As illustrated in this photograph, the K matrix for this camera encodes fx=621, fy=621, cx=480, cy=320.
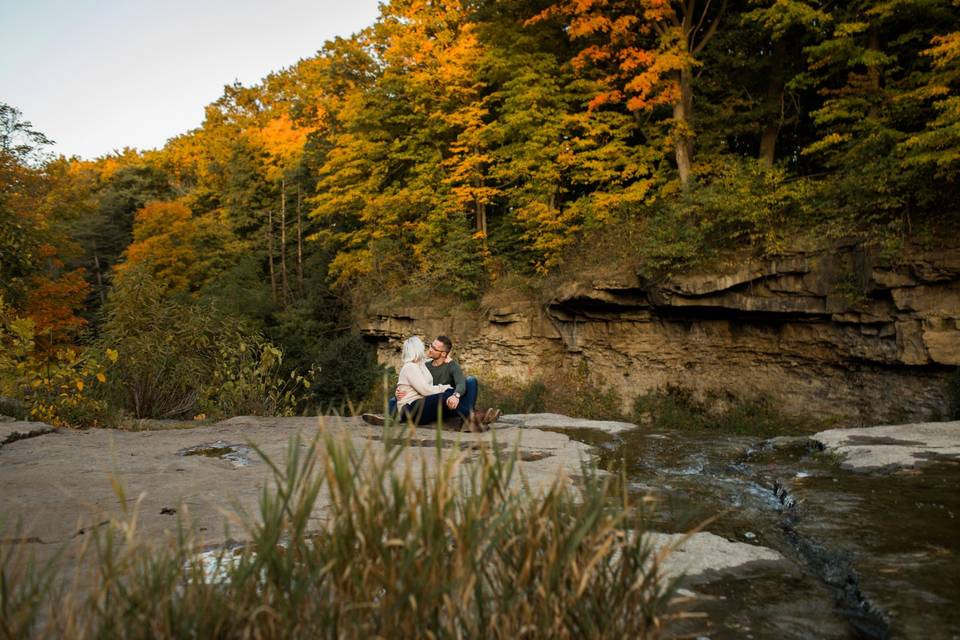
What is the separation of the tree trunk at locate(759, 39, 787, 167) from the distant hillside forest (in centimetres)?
5

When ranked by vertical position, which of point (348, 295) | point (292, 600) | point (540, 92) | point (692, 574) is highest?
point (540, 92)

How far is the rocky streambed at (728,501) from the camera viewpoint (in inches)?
84.7

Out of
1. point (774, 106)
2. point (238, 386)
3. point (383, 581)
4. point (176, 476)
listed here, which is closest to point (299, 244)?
point (774, 106)

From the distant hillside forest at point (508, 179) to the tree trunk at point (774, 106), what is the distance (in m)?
0.05

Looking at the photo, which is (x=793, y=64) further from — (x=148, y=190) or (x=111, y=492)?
(x=148, y=190)

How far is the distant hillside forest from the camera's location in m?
9.04

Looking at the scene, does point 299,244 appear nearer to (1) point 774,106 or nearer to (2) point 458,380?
(1) point 774,106

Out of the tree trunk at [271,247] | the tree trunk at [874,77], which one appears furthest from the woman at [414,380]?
the tree trunk at [271,247]

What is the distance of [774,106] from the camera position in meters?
14.7

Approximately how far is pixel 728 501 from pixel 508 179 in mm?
15527

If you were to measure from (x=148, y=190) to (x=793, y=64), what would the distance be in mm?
37314

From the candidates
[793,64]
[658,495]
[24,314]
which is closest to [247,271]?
[24,314]

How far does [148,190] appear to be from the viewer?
3903 cm

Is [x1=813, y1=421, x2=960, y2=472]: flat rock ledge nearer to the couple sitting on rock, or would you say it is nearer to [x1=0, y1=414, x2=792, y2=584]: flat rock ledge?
[x1=0, y1=414, x2=792, y2=584]: flat rock ledge
